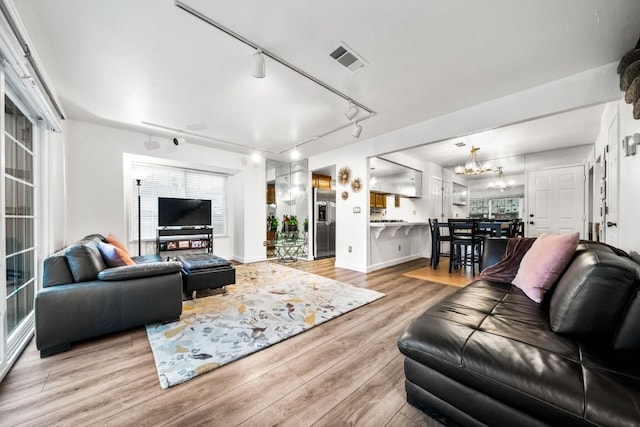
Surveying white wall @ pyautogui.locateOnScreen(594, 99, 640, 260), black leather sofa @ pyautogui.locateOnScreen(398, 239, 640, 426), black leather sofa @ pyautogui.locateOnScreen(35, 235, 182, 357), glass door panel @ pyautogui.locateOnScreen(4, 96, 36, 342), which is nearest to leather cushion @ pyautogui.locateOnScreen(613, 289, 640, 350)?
black leather sofa @ pyautogui.locateOnScreen(398, 239, 640, 426)

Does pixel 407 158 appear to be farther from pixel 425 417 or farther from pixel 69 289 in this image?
pixel 69 289

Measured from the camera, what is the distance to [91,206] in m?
3.79

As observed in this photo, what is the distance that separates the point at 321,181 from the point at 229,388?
17.4ft

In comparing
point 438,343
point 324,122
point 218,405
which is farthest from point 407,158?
point 218,405

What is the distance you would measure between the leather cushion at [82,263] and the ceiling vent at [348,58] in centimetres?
284

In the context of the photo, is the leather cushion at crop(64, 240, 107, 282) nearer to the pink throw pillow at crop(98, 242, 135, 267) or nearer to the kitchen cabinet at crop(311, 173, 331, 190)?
the pink throw pillow at crop(98, 242, 135, 267)

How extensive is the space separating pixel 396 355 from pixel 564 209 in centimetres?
568

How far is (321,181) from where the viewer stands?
6402 millimetres

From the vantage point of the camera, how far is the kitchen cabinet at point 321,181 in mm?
6184

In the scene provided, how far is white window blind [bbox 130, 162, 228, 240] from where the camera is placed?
4.77 meters

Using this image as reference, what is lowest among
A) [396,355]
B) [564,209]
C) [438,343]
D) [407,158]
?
[396,355]

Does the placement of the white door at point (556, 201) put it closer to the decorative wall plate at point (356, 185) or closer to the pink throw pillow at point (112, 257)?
the decorative wall plate at point (356, 185)

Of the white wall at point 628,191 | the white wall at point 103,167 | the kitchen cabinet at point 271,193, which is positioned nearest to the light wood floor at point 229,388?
the white wall at point 628,191

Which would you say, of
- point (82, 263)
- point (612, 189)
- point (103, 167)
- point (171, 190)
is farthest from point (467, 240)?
point (103, 167)
